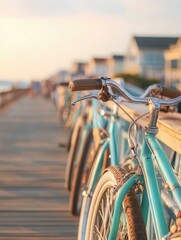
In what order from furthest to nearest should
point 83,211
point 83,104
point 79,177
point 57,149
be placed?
1. point 57,149
2. point 83,104
3. point 79,177
4. point 83,211

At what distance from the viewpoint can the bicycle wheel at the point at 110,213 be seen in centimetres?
194

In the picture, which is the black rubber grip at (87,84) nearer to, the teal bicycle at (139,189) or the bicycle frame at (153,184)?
the teal bicycle at (139,189)

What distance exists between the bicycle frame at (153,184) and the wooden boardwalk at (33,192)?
73.4 inches

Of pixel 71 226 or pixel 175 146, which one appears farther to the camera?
pixel 71 226

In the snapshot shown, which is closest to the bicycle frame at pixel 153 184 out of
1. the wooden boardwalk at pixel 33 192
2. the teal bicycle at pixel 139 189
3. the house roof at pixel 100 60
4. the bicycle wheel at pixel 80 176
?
the teal bicycle at pixel 139 189

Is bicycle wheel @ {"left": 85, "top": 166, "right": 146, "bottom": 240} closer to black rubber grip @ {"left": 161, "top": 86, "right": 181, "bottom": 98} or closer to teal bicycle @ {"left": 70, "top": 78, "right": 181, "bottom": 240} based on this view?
teal bicycle @ {"left": 70, "top": 78, "right": 181, "bottom": 240}

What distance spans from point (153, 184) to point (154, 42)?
73.2m

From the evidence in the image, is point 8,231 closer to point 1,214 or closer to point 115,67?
point 1,214

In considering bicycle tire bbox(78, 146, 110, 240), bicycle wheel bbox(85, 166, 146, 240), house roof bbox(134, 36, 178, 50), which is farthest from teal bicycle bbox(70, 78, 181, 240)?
house roof bbox(134, 36, 178, 50)

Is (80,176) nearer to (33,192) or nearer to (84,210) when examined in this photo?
(33,192)

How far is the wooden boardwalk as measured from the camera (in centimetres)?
404

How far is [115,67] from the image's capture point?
88062mm

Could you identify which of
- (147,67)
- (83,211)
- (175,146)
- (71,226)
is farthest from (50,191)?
(147,67)

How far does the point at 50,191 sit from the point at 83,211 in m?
2.25
